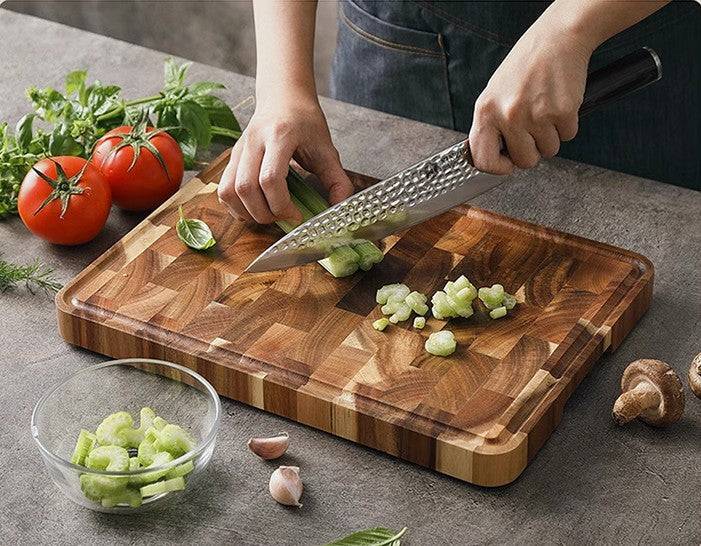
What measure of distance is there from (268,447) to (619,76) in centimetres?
73

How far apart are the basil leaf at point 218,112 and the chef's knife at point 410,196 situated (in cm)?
46

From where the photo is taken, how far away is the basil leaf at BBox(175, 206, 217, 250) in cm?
163

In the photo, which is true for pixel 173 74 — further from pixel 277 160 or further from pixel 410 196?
pixel 410 196

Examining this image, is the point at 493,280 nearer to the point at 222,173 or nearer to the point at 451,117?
the point at 222,173

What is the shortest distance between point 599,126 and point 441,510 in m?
1.00

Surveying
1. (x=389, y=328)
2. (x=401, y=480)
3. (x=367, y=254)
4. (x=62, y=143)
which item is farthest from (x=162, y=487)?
(x=62, y=143)

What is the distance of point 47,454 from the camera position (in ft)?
4.03

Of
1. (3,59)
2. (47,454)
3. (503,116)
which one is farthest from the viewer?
(3,59)

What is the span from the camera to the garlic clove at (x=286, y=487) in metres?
1.28

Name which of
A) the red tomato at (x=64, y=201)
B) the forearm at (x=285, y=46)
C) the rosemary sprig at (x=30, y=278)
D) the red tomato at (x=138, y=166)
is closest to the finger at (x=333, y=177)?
the forearm at (x=285, y=46)

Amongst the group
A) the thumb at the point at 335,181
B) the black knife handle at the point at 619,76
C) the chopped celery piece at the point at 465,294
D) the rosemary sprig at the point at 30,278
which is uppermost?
the black knife handle at the point at 619,76

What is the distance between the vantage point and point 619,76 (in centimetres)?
160

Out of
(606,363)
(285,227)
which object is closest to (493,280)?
(606,363)

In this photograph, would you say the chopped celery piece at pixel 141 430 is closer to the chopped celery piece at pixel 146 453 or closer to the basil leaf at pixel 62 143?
the chopped celery piece at pixel 146 453
